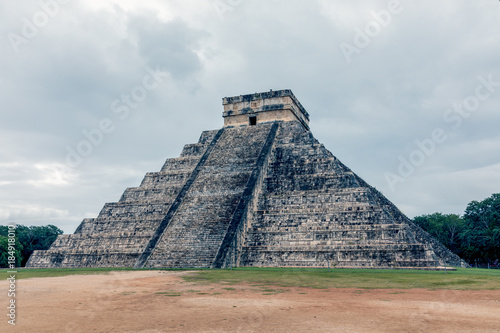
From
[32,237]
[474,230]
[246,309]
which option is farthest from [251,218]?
[32,237]

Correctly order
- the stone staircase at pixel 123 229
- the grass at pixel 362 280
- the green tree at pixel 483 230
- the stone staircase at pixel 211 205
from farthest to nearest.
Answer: the green tree at pixel 483 230, the stone staircase at pixel 123 229, the stone staircase at pixel 211 205, the grass at pixel 362 280

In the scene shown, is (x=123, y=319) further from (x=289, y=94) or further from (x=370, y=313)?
(x=289, y=94)

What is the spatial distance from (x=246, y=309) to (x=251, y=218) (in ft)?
36.8

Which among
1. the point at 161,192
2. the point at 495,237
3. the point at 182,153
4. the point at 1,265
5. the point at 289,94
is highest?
the point at 289,94

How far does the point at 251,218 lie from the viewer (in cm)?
1822

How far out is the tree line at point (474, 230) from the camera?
28500mm

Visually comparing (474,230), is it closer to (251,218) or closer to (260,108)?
(260,108)

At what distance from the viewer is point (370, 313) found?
662 cm

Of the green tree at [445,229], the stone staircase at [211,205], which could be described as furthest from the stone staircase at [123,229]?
the green tree at [445,229]

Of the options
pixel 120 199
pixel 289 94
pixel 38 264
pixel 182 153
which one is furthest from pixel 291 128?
pixel 38 264

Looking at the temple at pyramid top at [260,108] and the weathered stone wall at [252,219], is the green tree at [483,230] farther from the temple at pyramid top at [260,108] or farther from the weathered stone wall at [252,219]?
the temple at pyramid top at [260,108]

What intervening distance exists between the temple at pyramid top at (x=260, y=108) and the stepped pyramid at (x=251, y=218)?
0.72 meters

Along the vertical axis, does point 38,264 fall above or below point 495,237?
below

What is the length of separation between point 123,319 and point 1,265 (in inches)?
1139
